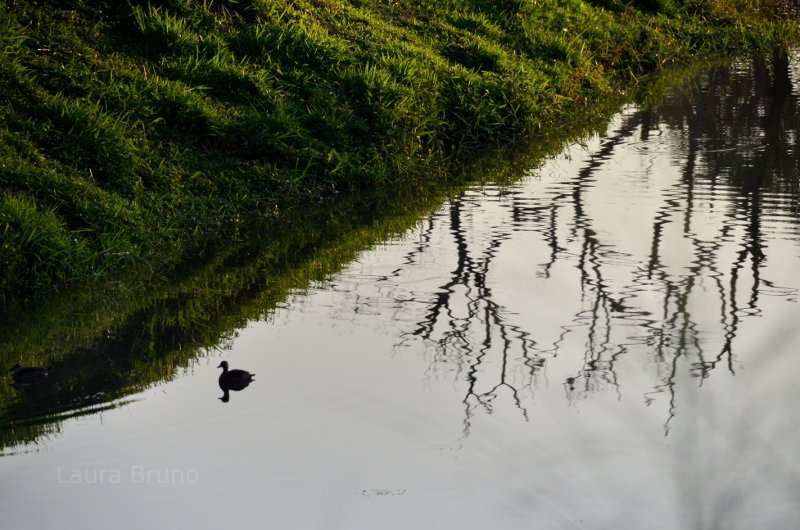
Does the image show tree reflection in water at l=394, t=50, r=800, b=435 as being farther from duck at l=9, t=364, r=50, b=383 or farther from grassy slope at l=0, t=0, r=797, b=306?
duck at l=9, t=364, r=50, b=383

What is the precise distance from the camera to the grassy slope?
29.7ft

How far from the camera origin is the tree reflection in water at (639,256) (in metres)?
6.73

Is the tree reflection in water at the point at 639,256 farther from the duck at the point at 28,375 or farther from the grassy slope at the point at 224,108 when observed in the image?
the duck at the point at 28,375

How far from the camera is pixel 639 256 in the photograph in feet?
28.6

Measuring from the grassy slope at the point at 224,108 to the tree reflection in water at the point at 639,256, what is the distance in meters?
1.36

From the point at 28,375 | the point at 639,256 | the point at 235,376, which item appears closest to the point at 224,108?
the point at 639,256

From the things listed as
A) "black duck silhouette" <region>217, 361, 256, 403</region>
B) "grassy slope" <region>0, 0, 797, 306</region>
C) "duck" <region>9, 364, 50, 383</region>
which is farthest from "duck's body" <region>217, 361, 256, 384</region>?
"grassy slope" <region>0, 0, 797, 306</region>

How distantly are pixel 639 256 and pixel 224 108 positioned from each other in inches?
174

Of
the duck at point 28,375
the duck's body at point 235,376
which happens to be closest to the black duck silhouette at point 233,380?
the duck's body at point 235,376

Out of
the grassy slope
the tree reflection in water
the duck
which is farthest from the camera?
the grassy slope

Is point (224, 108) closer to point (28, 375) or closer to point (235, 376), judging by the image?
point (28, 375)

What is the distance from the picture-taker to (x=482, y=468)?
5.43 meters

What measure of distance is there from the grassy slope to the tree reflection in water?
4.47 ft

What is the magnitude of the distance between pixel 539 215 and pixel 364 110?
2791 mm
